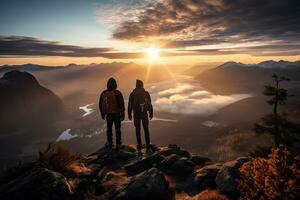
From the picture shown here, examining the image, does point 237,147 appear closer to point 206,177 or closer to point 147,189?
point 206,177

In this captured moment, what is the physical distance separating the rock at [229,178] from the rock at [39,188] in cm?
578

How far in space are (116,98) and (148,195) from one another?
25.6 ft

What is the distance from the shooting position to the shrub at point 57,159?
12.4 metres

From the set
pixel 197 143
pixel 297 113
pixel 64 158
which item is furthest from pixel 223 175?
pixel 297 113

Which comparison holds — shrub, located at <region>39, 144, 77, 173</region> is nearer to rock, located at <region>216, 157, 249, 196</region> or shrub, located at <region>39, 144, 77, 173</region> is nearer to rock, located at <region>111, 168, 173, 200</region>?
rock, located at <region>111, 168, 173, 200</region>

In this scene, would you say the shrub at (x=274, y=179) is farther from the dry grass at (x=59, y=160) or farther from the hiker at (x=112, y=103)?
the hiker at (x=112, y=103)

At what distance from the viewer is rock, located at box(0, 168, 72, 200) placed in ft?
30.8

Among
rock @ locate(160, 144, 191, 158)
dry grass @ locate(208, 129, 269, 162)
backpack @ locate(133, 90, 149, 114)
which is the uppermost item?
backpack @ locate(133, 90, 149, 114)

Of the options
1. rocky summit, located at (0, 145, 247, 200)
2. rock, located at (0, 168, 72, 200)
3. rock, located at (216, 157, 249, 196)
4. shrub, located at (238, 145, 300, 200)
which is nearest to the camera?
shrub, located at (238, 145, 300, 200)

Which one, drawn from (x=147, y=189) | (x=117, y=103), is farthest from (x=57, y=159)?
(x=117, y=103)

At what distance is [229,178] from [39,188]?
7.07 m

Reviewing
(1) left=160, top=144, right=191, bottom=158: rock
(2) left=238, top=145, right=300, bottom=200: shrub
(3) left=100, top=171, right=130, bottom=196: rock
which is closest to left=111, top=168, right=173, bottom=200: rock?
(3) left=100, top=171, right=130, bottom=196: rock

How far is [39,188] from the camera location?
9.60 metres

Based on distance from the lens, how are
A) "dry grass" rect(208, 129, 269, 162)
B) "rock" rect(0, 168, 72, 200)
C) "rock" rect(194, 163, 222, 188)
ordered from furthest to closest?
"dry grass" rect(208, 129, 269, 162) → "rock" rect(194, 163, 222, 188) → "rock" rect(0, 168, 72, 200)
